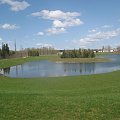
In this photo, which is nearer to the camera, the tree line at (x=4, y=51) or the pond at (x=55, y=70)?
the pond at (x=55, y=70)

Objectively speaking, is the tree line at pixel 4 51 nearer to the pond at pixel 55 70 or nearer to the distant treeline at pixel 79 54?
the distant treeline at pixel 79 54

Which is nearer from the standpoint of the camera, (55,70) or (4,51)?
(55,70)

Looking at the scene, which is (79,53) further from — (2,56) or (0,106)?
(0,106)

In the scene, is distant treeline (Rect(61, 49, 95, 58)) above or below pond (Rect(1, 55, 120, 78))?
above

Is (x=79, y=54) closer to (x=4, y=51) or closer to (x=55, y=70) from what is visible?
(x=4, y=51)

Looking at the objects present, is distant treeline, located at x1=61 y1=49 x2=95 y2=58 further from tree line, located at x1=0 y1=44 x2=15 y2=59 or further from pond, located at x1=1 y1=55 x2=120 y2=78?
pond, located at x1=1 y1=55 x2=120 y2=78

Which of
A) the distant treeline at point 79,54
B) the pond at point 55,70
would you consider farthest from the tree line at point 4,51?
the pond at point 55,70

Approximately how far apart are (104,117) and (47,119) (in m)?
2.22

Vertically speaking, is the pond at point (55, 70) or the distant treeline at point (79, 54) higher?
the distant treeline at point (79, 54)

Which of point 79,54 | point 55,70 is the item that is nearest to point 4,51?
point 79,54

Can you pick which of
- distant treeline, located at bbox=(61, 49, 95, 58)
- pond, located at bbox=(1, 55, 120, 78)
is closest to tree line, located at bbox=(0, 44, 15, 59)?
distant treeline, located at bbox=(61, 49, 95, 58)

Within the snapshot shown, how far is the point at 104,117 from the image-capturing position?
414 inches

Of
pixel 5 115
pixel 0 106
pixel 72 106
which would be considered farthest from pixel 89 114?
pixel 0 106

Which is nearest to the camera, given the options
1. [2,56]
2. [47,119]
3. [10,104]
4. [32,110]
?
[47,119]
